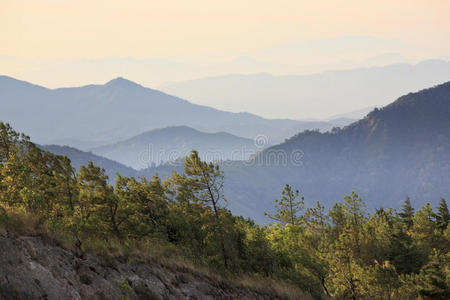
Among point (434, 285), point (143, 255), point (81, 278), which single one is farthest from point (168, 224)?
point (434, 285)

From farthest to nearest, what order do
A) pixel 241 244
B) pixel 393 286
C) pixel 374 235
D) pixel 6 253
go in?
1. pixel 374 235
2. pixel 393 286
3. pixel 241 244
4. pixel 6 253

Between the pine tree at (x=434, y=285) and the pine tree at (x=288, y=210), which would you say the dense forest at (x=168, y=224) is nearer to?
the pine tree at (x=434, y=285)

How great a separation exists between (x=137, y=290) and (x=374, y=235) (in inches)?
1561

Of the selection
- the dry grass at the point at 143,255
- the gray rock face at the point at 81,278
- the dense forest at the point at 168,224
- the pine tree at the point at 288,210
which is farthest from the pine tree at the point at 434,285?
the pine tree at the point at 288,210

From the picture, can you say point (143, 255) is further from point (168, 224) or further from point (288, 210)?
A: point (288, 210)

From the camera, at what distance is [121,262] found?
13.8m

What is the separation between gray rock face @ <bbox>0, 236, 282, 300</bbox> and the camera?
30.9ft

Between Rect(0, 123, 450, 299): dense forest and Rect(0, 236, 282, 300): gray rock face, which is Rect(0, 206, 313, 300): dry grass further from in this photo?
Rect(0, 236, 282, 300): gray rock face

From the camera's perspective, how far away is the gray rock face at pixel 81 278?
30.9 feet

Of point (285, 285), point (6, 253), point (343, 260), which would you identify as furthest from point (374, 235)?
point (6, 253)

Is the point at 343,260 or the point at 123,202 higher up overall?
the point at 123,202

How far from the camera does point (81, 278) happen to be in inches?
439

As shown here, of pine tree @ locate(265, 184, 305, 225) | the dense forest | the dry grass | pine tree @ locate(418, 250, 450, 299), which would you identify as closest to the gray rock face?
the dry grass

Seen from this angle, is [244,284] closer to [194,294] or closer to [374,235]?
[194,294]
